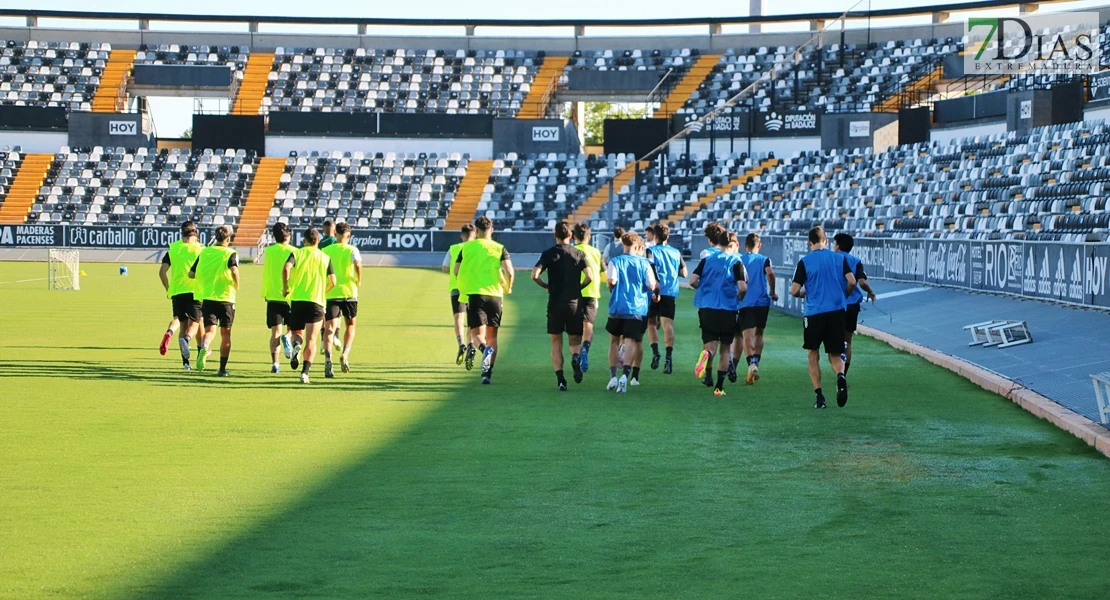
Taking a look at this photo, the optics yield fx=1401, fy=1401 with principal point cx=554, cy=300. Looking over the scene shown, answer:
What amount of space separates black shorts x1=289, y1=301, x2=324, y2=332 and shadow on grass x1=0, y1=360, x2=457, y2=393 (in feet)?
2.22

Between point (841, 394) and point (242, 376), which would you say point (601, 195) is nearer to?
point (242, 376)

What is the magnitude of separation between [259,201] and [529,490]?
183 feet

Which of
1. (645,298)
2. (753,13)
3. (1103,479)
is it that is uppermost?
(753,13)

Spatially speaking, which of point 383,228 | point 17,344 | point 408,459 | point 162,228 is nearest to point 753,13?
point 383,228

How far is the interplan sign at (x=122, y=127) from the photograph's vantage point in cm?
6712

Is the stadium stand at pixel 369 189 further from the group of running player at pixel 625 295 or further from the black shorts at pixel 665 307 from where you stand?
the group of running player at pixel 625 295

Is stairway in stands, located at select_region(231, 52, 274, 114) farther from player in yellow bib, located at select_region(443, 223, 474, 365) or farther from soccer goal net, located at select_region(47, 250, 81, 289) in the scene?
player in yellow bib, located at select_region(443, 223, 474, 365)

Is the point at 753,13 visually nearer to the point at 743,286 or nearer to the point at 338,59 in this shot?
the point at 338,59

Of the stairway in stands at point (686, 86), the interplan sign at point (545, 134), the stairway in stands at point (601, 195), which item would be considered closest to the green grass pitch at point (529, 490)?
the stairway in stands at point (601, 195)

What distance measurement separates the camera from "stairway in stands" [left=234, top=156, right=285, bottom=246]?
60656mm

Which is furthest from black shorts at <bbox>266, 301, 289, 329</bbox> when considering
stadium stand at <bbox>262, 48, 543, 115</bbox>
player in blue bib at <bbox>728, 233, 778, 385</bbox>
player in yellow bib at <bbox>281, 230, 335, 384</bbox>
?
stadium stand at <bbox>262, 48, 543, 115</bbox>

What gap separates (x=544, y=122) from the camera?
66812 mm

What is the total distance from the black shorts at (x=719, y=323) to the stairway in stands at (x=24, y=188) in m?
51.9

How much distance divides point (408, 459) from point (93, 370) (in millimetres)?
7906
